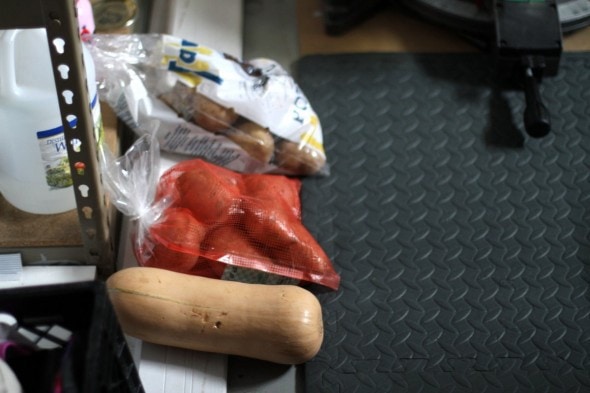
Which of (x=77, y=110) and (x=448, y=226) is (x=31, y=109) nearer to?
(x=77, y=110)

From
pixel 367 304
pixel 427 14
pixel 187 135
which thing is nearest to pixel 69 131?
pixel 187 135

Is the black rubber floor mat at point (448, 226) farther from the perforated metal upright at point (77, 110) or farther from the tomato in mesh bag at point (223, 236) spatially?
the perforated metal upright at point (77, 110)

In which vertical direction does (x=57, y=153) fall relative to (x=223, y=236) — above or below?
above

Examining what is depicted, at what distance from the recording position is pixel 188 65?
1169mm

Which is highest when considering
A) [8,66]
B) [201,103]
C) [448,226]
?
[8,66]

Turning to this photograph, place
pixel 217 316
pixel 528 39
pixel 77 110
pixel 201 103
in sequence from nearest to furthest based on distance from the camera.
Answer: pixel 77 110 → pixel 217 316 → pixel 201 103 → pixel 528 39

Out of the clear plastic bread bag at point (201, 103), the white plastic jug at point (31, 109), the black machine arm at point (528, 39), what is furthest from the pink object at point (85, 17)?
the black machine arm at point (528, 39)

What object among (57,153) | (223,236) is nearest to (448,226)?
(223,236)

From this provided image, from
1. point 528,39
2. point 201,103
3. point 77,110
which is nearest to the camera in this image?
point 77,110

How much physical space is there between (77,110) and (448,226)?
59cm

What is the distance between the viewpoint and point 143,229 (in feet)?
3.47

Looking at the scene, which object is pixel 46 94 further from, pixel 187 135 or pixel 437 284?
pixel 437 284

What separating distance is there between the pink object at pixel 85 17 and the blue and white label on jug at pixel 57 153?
22 cm

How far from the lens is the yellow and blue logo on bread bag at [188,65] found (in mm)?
1168
